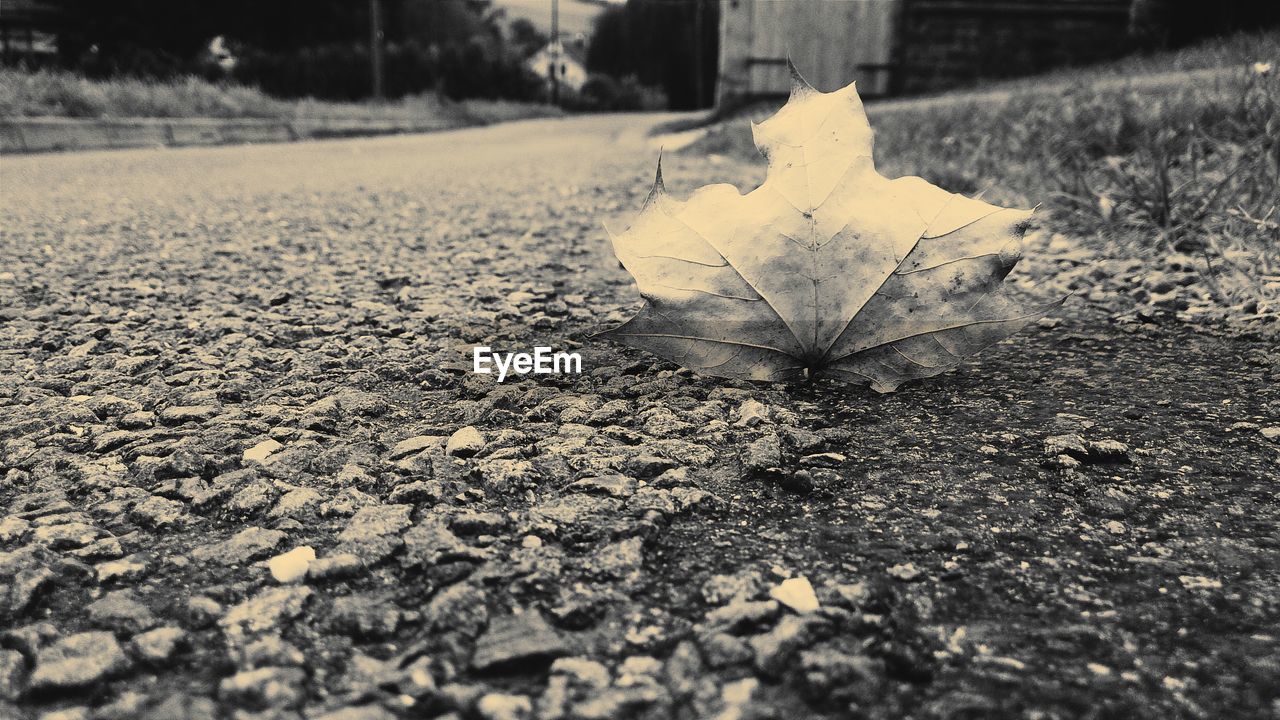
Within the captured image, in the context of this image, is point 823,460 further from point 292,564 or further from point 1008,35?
point 1008,35

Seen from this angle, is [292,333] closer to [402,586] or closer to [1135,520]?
[402,586]

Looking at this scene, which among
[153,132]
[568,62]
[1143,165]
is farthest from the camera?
[568,62]

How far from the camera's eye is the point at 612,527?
0.76 metres

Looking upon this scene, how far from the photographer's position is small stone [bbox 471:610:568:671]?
576mm

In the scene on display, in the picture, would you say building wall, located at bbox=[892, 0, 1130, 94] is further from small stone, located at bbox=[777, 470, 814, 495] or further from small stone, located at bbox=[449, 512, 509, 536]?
small stone, located at bbox=[449, 512, 509, 536]

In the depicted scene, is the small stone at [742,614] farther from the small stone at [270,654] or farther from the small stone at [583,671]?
the small stone at [270,654]

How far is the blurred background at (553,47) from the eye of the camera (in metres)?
7.84

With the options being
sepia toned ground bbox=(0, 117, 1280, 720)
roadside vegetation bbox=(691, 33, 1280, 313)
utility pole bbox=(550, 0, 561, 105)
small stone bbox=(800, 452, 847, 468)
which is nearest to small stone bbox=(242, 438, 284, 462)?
sepia toned ground bbox=(0, 117, 1280, 720)

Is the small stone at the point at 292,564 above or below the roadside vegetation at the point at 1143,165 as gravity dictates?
below

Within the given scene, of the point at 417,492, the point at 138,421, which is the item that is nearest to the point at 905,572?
the point at 417,492

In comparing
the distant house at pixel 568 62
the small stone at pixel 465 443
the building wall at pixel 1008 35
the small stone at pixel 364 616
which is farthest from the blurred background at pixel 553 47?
the distant house at pixel 568 62

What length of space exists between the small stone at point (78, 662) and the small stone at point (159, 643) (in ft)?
0.04

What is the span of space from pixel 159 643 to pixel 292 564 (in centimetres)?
12
